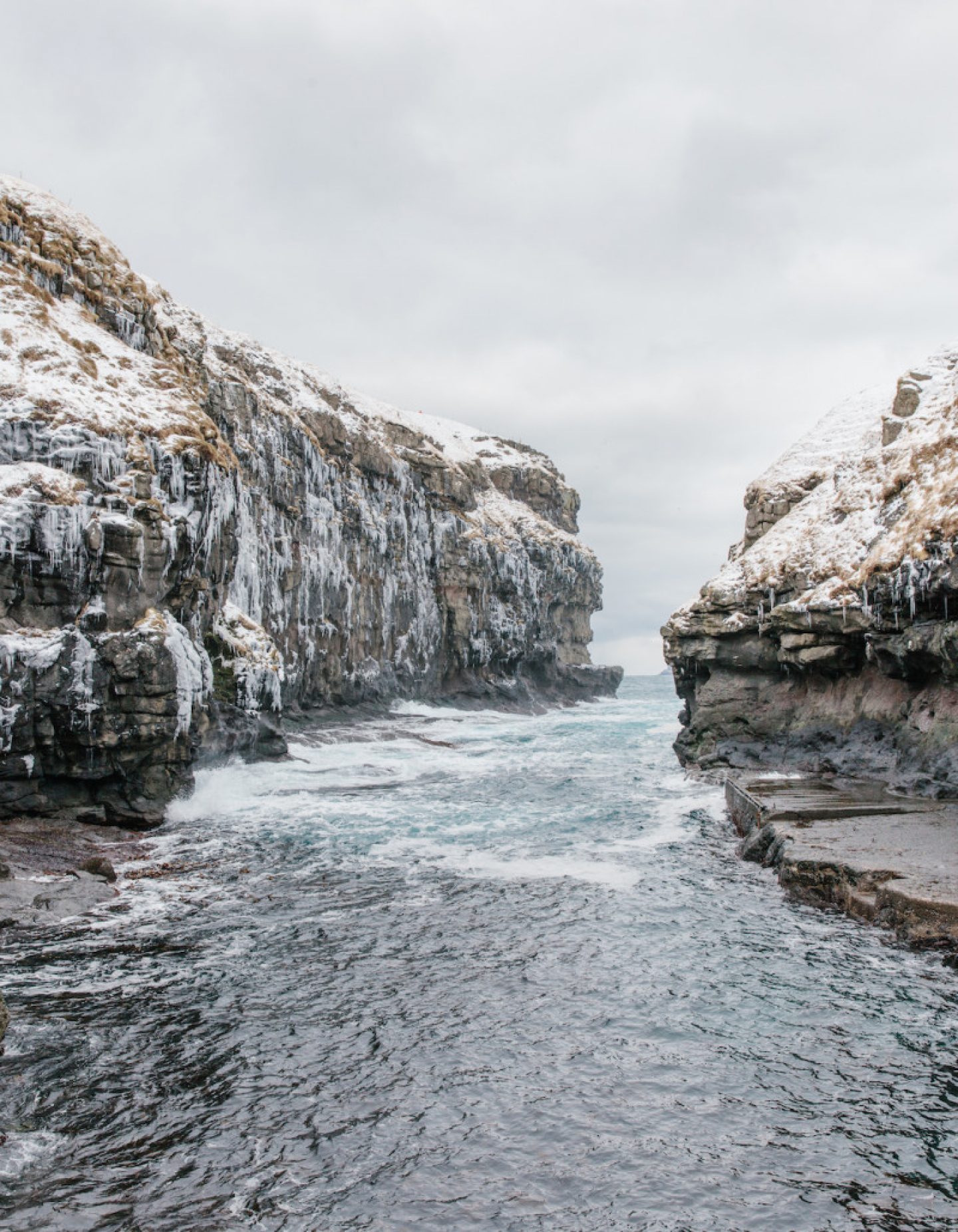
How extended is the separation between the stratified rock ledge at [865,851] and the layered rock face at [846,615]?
123 inches

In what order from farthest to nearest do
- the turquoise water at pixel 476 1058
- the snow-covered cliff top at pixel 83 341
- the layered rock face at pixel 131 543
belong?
the snow-covered cliff top at pixel 83 341 → the layered rock face at pixel 131 543 → the turquoise water at pixel 476 1058

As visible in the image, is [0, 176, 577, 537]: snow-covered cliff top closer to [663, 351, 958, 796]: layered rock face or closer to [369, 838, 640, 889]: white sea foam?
[369, 838, 640, 889]: white sea foam

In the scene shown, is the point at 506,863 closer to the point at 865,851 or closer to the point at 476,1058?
the point at 865,851

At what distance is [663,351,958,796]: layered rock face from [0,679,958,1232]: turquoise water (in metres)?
10.4

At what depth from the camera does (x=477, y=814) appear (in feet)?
90.9

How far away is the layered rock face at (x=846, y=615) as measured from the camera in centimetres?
2530

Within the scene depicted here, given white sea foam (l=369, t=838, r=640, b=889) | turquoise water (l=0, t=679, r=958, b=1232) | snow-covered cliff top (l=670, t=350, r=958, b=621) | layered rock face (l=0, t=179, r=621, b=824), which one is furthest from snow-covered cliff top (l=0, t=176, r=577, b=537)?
snow-covered cliff top (l=670, t=350, r=958, b=621)

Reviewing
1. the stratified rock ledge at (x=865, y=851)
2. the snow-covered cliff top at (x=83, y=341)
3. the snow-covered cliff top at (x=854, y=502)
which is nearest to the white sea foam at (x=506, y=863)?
the stratified rock ledge at (x=865, y=851)

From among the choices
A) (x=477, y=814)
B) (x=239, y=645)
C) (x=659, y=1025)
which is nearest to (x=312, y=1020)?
(x=659, y=1025)

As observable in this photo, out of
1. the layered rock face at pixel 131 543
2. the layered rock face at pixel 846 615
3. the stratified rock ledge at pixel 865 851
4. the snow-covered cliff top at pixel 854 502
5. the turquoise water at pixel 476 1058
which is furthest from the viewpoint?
the snow-covered cliff top at pixel 854 502

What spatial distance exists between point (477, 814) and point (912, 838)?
13509 mm

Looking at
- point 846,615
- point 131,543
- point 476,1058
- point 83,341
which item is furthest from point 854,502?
point 476,1058

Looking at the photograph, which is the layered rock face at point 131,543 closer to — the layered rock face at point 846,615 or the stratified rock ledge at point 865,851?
the stratified rock ledge at point 865,851

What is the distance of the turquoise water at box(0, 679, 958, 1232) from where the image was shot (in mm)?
7824
